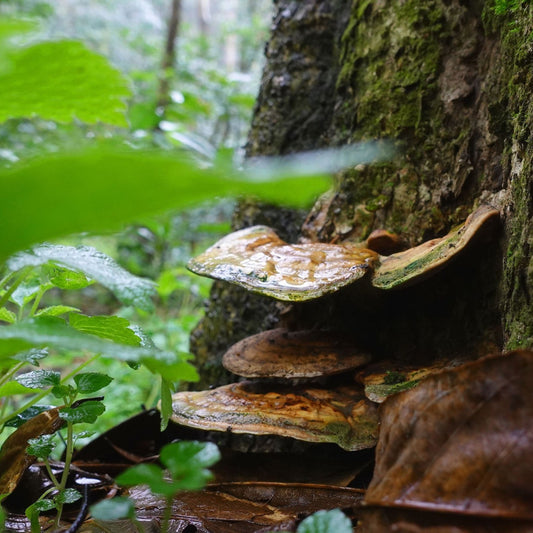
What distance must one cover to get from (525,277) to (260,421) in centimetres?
80

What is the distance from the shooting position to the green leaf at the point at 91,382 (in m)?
1.01

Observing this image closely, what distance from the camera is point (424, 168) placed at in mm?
1673

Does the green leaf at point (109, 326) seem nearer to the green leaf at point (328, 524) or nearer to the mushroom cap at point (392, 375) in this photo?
the green leaf at point (328, 524)

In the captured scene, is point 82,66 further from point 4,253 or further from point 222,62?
point 222,62

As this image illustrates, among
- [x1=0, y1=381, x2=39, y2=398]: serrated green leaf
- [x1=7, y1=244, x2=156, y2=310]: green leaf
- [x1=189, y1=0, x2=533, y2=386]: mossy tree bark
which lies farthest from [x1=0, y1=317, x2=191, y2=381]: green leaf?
[x1=189, y1=0, x2=533, y2=386]: mossy tree bark

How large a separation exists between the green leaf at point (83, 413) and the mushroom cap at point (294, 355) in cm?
57

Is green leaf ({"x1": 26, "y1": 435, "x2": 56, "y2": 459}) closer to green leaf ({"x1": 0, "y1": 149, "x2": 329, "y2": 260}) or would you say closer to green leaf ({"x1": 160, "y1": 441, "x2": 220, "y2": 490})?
green leaf ({"x1": 160, "y1": 441, "x2": 220, "y2": 490})

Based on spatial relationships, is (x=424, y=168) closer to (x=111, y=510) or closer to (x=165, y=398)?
→ (x=165, y=398)

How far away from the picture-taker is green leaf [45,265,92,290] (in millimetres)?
1041

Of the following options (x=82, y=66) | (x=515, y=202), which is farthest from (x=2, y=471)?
(x=515, y=202)

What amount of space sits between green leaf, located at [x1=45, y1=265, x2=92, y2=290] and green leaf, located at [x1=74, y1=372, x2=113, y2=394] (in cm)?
22

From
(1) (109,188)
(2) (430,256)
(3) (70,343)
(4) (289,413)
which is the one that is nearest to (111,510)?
(3) (70,343)

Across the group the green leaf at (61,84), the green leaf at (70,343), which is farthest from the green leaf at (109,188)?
the green leaf at (61,84)

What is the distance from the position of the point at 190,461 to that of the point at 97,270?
339 mm
